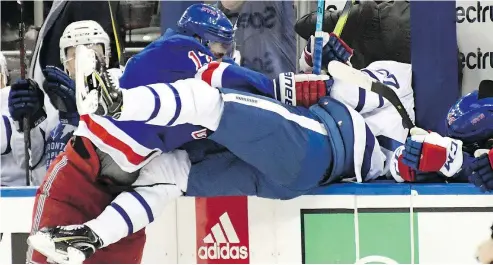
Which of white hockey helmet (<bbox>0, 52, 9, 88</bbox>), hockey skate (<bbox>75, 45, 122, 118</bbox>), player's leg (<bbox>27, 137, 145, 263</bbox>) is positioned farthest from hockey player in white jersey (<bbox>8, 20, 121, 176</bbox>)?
hockey skate (<bbox>75, 45, 122, 118</bbox>)

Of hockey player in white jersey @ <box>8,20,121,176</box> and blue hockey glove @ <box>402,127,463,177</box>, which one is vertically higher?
hockey player in white jersey @ <box>8,20,121,176</box>

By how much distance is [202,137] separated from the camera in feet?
6.76

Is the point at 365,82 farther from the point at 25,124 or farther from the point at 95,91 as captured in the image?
the point at 25,124

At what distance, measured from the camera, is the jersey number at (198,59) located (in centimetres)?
207

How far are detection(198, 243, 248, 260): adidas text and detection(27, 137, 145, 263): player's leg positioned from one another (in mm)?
233

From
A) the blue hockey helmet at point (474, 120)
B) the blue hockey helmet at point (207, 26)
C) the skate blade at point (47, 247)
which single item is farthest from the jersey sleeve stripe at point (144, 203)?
the blue hockey helmet at point (474, 120)

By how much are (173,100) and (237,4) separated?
0.93m

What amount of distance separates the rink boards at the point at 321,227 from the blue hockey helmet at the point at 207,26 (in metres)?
0.43

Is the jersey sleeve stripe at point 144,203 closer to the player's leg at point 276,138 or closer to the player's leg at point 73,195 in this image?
the player's leg at point 73,195

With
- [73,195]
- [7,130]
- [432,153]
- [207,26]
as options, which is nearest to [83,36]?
[7,130]

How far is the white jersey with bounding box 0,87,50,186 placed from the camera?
2.63 meters

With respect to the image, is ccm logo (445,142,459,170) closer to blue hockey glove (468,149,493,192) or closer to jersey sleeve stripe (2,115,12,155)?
blue hockey glove (468,149,493,192)

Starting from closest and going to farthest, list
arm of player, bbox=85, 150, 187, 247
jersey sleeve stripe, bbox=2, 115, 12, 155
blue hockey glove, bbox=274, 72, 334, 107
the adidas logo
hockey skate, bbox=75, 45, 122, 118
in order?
1. hockey skate, bbox=75, 45, 122, 118
2. arm of player, bbox=85, 150, 187, 247
3. blue hockey glove, bbox=274, 72, 334, 107
4. the adidas logo
5. jersey sleeve stripe, bbox=2, 115, 12, 155

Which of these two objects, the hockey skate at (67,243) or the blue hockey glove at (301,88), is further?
the blue hockey glove at (301,88)
